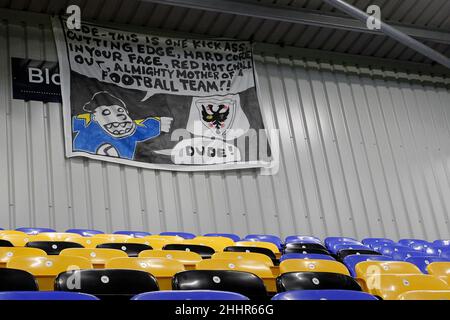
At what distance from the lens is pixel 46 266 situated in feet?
12.2

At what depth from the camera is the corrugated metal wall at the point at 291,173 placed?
9086mm

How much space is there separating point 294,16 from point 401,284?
7729 mm

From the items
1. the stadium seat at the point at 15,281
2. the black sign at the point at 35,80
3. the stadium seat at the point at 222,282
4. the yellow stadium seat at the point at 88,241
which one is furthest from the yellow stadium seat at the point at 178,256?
the black sign at the point at 35,80

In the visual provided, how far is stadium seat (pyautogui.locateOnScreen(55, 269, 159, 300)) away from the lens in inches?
121

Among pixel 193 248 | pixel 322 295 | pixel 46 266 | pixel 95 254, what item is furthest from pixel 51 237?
pixel 322 295

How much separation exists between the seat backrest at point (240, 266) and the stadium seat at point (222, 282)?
2.01ft

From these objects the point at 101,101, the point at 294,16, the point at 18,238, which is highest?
the point at 294,16

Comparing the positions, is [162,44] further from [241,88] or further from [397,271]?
[397,271]

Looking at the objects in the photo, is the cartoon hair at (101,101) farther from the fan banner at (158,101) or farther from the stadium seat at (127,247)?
the stadium seat at (127,247)

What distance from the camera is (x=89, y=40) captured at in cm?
1015

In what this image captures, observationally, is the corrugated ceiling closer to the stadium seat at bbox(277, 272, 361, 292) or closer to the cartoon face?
the cartoon face

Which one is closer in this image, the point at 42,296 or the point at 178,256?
the point at 42,296

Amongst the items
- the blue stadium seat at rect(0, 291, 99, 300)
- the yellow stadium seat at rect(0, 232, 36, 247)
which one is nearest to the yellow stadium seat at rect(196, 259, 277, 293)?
the blue stadium seat at rect(0, 291, 99, 300)

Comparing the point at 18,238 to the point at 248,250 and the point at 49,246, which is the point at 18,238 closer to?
the point at 49,246
